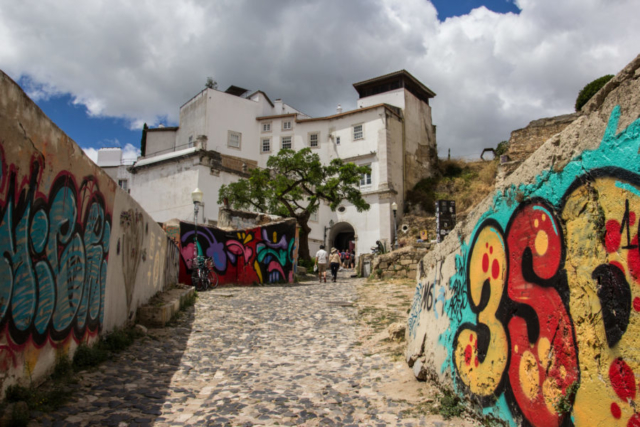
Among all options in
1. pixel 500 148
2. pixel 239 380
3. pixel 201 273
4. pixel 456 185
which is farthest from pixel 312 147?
pixel 239 380

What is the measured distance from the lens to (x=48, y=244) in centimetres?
415

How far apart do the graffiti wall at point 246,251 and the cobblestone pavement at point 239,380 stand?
20.0 feet

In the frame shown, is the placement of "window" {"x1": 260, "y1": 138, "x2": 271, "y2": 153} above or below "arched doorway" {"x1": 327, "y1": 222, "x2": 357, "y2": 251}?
above

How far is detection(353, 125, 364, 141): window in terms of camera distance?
3816cm

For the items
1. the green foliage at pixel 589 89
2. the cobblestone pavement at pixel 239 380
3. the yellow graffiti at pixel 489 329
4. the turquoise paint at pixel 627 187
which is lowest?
the cobblestone pavement at pixel 239 380

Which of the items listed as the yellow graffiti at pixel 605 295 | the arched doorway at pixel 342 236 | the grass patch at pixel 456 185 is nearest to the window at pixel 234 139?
the arched doorway at pixel 342 236

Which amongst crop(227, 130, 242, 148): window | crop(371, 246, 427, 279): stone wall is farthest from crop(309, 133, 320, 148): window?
crop(371, 246, 427, 279): stone wall

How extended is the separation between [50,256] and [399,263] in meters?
14.0

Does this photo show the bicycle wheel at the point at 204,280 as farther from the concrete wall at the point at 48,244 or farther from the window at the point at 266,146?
the window at the point at 266,146

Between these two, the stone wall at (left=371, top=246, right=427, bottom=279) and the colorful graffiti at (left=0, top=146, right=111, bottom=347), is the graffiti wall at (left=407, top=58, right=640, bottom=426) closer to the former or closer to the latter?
the colorful graffiti at (left=0, top=146, right=111, bottom=347)

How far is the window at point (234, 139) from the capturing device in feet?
133

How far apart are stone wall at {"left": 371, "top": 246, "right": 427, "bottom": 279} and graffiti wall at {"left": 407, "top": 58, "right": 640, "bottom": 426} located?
1256 cm

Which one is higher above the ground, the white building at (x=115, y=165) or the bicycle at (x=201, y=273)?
the white building at (x=115, y=165)

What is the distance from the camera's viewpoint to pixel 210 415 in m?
4.10
